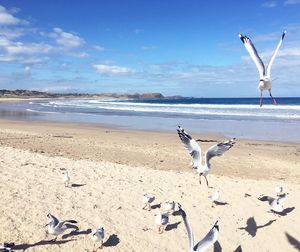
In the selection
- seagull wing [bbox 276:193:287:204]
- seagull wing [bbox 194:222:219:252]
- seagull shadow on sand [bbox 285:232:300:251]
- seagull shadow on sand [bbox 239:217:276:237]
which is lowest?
seagull shadow on sand [bbox 285:232:300:251]

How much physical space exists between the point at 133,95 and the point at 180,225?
601 feet

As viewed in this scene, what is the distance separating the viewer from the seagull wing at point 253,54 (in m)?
8.58

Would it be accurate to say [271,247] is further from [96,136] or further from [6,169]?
[96,136]

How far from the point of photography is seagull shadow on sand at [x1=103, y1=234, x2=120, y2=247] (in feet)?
26.8

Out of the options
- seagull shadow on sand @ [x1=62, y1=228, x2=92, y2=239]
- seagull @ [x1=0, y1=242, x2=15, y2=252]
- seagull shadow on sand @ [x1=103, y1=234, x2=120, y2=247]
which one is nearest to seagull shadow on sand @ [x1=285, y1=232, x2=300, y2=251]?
seagull shadow on sand @ [x1=103, y1=234, x2=120, y2=247]

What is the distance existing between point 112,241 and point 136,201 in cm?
205

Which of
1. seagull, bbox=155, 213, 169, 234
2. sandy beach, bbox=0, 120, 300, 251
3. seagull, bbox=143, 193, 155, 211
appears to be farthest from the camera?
seagull, bbox=143, 193, 155, 211

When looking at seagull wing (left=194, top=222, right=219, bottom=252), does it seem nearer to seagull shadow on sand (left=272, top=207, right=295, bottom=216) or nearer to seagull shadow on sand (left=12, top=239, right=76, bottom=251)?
seagull shadow on sand (left=12, top=239, right=76, bottom=251)

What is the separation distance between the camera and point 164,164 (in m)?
15.9

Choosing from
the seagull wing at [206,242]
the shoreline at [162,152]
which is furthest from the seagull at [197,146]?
the shoreline at [162,152]

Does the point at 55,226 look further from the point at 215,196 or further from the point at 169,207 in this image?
the point at 215,196

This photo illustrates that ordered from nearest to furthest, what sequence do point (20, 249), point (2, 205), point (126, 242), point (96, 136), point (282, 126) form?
point (20, 249), point (126, 242), point (2, 205), point (96, 136), point (282, 126)

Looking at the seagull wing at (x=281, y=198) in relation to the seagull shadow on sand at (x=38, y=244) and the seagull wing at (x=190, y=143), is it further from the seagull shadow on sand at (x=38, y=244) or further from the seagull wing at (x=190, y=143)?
the seagull shadow on sand at (x=38, y=244)

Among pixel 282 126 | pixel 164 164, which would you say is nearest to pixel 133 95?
pixel 282 126
